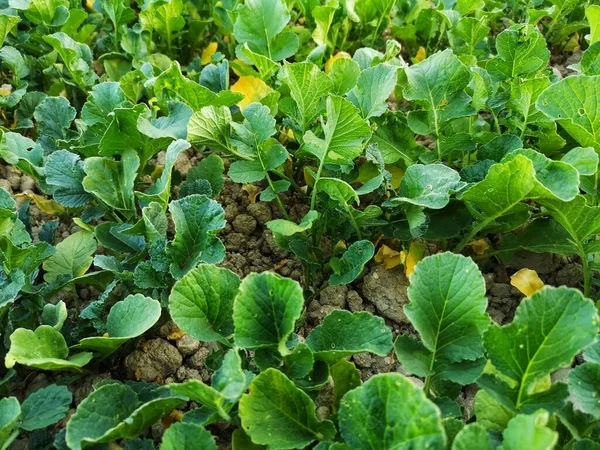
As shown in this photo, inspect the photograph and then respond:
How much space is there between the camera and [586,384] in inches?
43.8

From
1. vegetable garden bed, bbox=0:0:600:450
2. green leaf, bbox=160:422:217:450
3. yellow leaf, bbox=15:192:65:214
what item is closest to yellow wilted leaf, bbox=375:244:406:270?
vegetable garden bed, bbox=0:0:600:450

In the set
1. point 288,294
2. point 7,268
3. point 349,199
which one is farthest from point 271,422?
point 7,268

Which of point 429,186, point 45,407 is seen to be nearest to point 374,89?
point 429,186

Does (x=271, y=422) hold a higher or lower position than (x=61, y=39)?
lower

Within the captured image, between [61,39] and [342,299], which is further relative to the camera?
[61,39]

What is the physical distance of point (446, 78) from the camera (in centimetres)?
159

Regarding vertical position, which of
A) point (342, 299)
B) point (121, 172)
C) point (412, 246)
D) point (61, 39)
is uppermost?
point (61, 39)

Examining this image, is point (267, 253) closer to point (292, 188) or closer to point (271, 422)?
point (292, 188)

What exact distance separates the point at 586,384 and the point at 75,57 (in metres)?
1.46

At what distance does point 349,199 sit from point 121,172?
21.2 inches

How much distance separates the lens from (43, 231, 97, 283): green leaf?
60.4 inches

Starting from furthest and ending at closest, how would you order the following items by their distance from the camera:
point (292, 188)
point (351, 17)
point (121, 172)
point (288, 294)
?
point (351, 17) < point (292, 188) < point (121, 172) < point (288, 294)

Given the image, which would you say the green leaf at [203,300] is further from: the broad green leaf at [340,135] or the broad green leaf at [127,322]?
the broad green leaf at [340,135]

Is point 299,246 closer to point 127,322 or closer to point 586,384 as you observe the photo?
point 127,322
